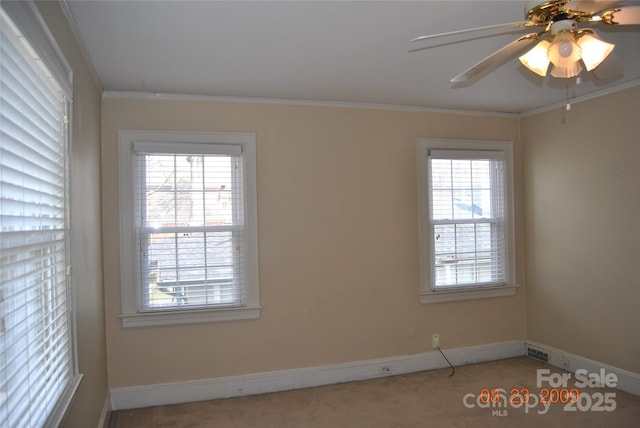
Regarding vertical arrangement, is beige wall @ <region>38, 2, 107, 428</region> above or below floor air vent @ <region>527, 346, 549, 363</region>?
above

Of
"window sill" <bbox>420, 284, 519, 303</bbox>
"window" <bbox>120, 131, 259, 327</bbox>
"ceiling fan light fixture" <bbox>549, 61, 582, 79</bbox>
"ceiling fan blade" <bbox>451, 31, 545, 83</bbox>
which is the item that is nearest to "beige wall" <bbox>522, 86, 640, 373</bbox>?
"window sill" <bbox>420, 284, 519, 303</bbox>

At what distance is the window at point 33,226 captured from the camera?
1.28 m

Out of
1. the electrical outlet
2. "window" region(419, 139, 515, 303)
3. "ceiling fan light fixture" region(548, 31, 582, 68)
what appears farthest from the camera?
"window" region(419, 139, 515, 303)

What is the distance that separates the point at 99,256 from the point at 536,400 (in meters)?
3.27

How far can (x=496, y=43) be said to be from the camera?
8.57 feet

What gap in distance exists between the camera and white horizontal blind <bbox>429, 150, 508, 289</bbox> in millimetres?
4066

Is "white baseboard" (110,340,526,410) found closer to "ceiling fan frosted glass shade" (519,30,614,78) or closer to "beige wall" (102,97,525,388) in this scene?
"beige wall" (102,97,525,388)

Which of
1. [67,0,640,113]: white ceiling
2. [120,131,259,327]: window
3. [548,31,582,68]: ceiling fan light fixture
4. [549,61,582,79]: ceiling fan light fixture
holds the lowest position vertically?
[120,131,259,327]: window

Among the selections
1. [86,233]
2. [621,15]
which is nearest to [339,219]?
[86,233]

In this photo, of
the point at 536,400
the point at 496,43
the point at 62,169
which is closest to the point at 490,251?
the point at 536,400

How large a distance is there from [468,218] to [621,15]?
2678 millimetres

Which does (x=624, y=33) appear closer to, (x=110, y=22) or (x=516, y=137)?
(x=516, y=137)

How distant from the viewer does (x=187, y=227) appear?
11.2 feet

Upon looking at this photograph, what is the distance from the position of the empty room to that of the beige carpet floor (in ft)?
0.08
